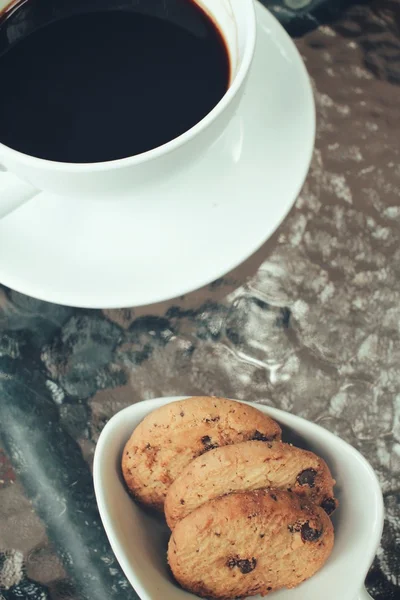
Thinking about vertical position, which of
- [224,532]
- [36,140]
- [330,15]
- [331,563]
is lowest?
[331,563]

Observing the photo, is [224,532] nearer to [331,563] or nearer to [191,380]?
[331,563]

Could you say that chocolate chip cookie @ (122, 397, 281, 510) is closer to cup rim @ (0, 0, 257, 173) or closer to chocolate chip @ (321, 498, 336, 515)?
chocolate chip @ (321, 498, 336, 515)

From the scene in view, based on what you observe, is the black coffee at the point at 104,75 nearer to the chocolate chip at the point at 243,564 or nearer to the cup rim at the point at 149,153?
the cup rim at the point at 149,153

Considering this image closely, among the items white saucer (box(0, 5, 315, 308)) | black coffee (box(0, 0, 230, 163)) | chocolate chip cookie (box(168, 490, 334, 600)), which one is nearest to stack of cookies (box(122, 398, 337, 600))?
chocolate chip cookie (box(168, 490, 334, 600))

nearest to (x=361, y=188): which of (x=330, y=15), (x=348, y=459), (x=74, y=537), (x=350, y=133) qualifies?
(x=350, y=133)

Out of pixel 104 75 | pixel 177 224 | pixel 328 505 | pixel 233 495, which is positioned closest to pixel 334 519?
pixel 328 505
